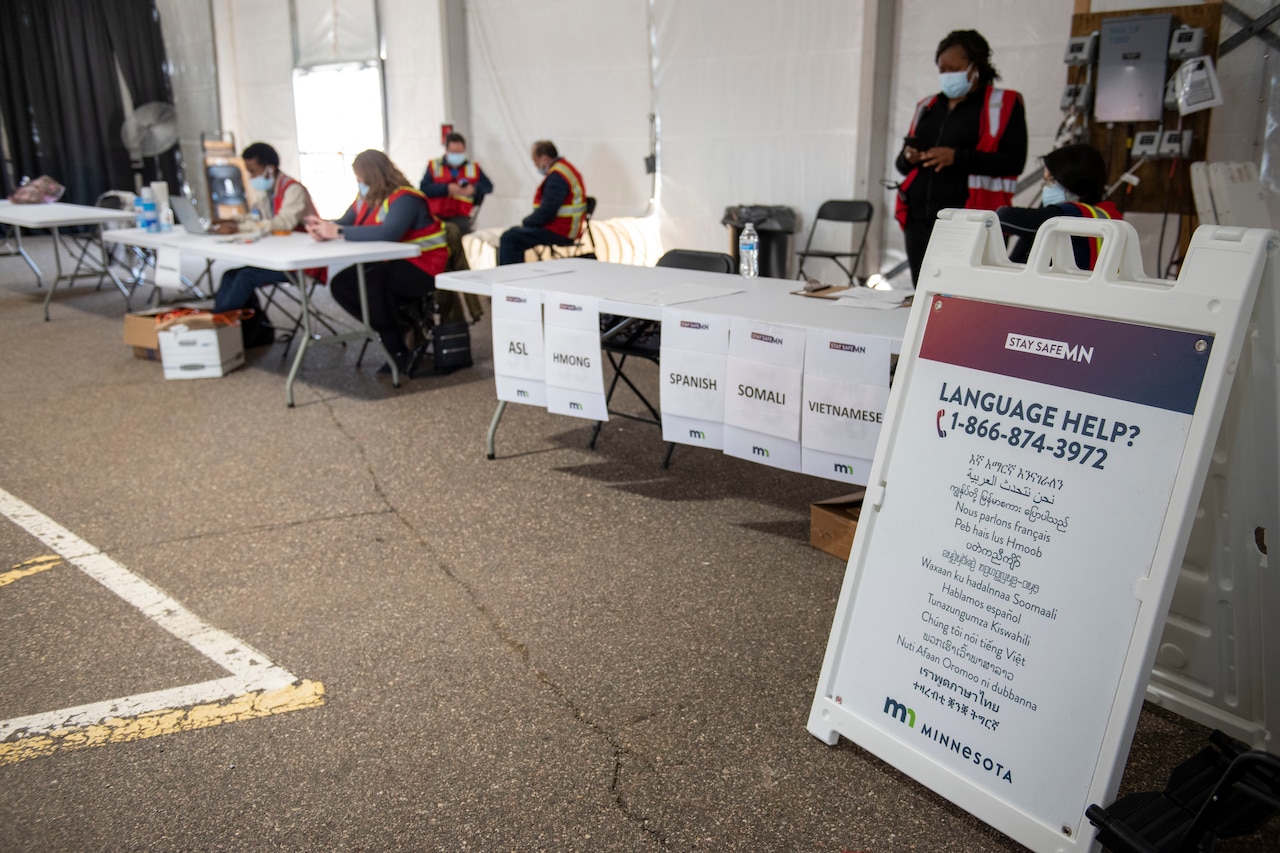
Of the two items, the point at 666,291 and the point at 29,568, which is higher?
the point at 666,291

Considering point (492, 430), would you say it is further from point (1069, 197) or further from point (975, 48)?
point (975, 48)

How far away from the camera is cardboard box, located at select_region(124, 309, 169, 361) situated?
5328mm

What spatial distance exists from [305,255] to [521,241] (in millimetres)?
2297

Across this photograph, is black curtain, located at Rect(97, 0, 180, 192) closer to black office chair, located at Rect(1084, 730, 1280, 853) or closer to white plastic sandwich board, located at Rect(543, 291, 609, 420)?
white plastic sandwich board, located at Rect(543, 291, 609, 420)

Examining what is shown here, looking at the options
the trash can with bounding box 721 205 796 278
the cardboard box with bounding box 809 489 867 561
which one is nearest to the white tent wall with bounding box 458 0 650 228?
the trash can with bounding box 721 205 796 278

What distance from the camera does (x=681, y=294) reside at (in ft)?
10.3

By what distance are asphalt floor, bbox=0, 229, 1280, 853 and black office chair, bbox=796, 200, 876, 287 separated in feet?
8.35

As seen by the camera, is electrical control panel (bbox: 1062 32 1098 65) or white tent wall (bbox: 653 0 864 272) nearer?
electrical control panel (bbox: 1062 32 1098 65)

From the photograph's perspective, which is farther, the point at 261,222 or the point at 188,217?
the point at 188,217

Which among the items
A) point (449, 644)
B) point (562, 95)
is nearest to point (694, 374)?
point (449, 644)

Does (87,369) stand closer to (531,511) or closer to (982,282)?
(531,511)

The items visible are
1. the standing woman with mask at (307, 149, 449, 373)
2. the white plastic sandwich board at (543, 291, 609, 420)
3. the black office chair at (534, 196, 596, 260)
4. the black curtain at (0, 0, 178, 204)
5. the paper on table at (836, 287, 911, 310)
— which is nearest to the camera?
the paper on table at (836, 287, 911, 310)

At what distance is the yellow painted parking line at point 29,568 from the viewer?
2.79 m

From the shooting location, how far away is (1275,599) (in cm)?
162
